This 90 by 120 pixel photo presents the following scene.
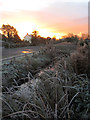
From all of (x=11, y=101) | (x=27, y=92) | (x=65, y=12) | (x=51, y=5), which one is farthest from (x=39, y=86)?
(x=65, y=12)

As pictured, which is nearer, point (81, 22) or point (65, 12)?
point (65, 12)

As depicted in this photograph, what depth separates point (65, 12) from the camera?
184 inches

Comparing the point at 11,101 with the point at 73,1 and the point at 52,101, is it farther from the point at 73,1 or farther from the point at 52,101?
the point at 73,1

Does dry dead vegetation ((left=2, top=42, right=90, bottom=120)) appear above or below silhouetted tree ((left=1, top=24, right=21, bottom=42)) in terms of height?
below

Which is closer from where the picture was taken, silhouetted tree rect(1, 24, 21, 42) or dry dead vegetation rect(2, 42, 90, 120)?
dry dead vegetation rect(2, 42, 90, 120)

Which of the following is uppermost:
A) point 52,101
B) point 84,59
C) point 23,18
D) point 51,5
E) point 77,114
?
point 51,5

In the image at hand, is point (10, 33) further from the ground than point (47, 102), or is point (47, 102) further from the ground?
point (10, 33)

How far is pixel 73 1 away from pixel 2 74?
3100 mm

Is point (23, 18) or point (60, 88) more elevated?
point (23, 18)

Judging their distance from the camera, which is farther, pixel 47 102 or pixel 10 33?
pixel 10 33

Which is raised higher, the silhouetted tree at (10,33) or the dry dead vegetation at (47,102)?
the silhouetted tree at (10,33)

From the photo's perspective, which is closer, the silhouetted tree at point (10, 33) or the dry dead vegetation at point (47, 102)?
the dry dead vegetation at point (47, 102)

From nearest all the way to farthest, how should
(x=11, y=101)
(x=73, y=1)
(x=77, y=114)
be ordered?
(x=77, y=114) < (x=11, y=101) < (x=73, y=1)

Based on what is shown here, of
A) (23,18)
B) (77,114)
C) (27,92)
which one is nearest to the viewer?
(77,114)
